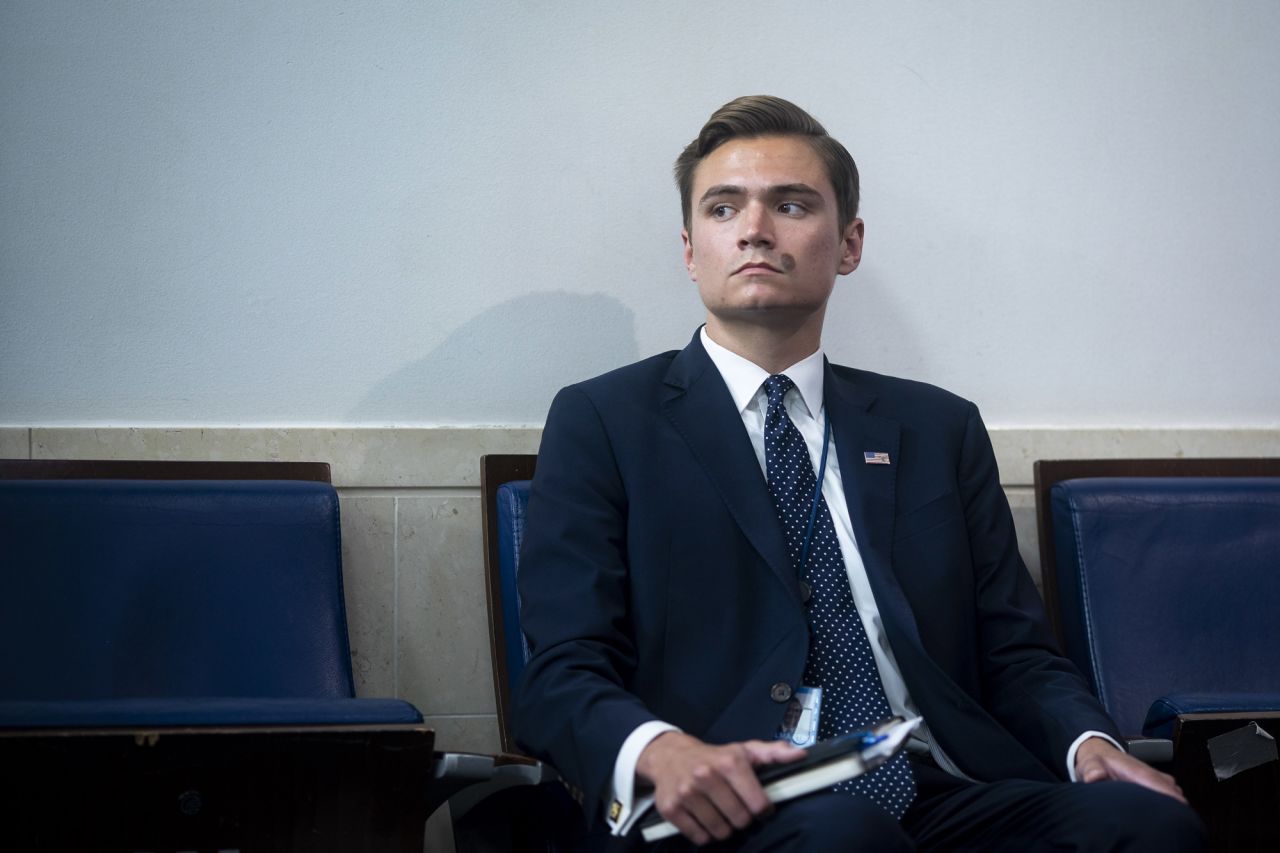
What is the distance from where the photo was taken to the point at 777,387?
6.76 feet

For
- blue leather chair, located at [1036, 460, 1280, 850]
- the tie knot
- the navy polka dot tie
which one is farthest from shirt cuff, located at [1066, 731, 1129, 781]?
the tie knot

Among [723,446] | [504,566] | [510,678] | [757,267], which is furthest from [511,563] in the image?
[757,267]

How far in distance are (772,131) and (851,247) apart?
0.31m

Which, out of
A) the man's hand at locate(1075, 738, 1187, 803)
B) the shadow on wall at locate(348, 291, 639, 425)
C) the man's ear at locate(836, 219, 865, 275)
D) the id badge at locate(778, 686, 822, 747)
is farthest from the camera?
the shadow on wall at locate(348, 291, 639, 425)

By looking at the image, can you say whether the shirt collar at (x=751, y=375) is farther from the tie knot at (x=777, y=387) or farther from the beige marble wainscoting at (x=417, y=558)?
the beige marble wainscoting at (x=417, y=558)

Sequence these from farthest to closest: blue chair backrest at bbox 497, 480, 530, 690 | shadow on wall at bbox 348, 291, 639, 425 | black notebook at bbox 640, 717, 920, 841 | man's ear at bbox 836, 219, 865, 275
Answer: shadow on wall at bbox 348, 291, 639, 425
man's ear at bbox 836, 219, 865, 275
blue chair backrest at bbox 497, 480, 530, 690
black notebook at bbox 640, 717, 920, 841

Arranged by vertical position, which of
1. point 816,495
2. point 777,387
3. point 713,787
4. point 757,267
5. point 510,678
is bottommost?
point 510,678

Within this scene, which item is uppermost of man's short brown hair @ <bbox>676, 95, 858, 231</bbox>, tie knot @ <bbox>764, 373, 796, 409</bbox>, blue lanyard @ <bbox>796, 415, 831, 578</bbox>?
man's short brown hair @ <bbox>676, 95, 858, 231</bbox>

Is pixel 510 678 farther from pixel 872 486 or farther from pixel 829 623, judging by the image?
pixel 872 486

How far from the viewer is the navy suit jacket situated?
69.7 inches

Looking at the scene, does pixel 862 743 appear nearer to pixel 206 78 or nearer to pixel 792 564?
pixel 792 564

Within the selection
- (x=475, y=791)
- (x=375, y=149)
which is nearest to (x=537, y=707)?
(x=475, y=791)

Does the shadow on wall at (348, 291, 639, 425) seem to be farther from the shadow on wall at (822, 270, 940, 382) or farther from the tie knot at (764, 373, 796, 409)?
the tie knot at (764, 373, 796, 409)

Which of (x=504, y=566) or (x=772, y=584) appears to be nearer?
(x=772, y=584)
